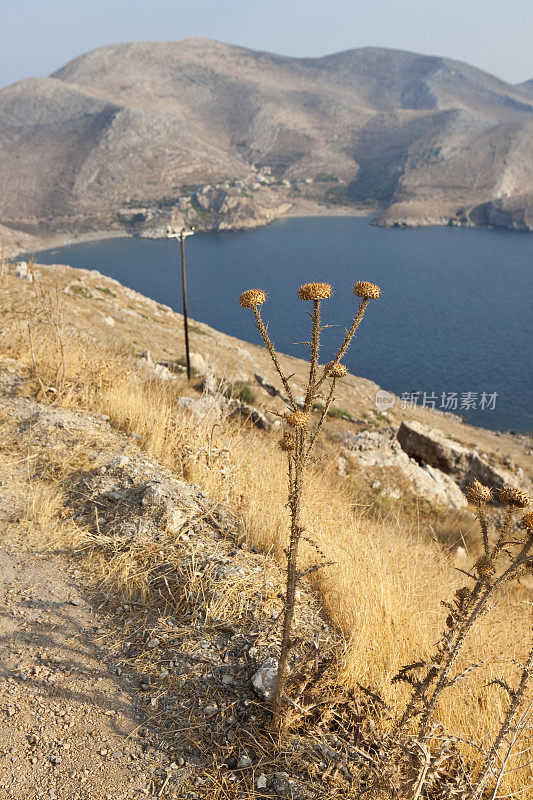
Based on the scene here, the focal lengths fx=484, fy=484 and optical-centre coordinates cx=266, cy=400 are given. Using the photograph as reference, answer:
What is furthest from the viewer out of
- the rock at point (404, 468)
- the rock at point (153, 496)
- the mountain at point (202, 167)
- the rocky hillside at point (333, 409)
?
the mountain at point (202, 167)

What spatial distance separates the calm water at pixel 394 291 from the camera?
4462cm

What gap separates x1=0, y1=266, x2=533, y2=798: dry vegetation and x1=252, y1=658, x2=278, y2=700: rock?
374 millimetres

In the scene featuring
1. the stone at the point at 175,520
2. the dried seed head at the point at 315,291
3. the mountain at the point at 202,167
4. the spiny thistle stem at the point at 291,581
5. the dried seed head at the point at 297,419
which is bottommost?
the stone at the point at 175,520

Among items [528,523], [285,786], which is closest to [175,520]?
[285,786]

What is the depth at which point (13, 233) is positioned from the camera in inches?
4599

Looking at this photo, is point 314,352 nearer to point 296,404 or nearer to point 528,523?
point 296,404

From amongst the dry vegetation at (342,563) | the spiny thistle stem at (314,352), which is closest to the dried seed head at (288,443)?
the spiny thistle stem at (314,352)

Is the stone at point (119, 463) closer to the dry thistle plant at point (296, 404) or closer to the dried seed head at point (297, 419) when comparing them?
the dry thistle plant at point (296, 404)

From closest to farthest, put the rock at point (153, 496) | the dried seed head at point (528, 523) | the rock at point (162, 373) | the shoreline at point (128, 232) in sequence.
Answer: the dried seed head at point (528, 523), the rock at point (153, 496), the rock at point (162, 373), the shoreline at point (128, 232)

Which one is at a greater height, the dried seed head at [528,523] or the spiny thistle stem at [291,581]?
the dried seed head at [528,523]

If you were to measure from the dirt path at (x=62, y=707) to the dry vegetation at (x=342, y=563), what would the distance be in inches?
18.4

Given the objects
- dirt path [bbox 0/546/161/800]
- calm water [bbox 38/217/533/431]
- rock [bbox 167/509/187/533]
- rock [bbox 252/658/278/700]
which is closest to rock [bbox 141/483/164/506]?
rock [bbox 167/509/187/533]

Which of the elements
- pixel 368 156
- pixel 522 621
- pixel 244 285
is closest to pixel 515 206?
pixel 244 285

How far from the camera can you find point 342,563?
3.65 meters
